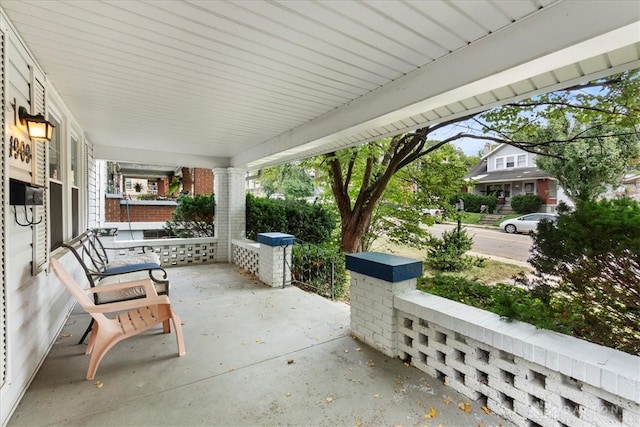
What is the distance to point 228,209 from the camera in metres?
7.41

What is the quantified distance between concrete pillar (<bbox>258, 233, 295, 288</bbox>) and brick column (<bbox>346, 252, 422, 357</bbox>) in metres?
2.12

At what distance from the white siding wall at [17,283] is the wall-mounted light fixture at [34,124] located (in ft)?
0.24

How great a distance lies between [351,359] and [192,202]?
6420mm

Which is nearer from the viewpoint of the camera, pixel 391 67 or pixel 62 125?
pixel 391 67

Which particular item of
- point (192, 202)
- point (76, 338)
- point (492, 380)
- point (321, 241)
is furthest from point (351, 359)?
point (192, 202)

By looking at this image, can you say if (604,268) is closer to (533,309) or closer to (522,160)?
(533,309)

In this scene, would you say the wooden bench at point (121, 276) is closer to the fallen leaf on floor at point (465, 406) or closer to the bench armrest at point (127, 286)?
the bench armrest at point (127, 286)

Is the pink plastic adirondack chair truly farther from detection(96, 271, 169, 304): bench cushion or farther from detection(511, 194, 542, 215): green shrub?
detection(511, 194, 542, 215): green shrub

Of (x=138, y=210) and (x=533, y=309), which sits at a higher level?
(x=138, y=210)

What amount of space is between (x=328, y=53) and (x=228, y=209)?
566 cm

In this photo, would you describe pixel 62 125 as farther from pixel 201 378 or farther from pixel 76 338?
pixel 201 378

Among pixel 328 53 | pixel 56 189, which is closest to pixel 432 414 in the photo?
pixel 328 53

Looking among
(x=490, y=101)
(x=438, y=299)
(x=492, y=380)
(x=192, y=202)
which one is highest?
(x=490, y=101)

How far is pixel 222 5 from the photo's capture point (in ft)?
5.96
